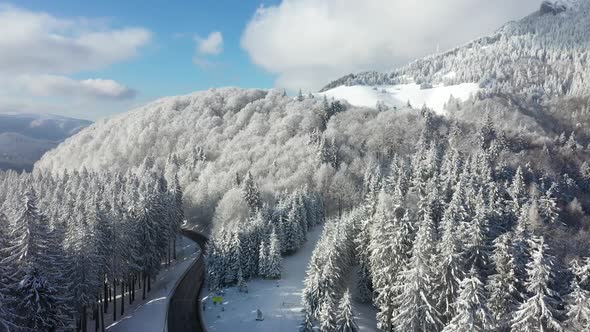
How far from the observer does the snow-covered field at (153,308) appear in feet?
151

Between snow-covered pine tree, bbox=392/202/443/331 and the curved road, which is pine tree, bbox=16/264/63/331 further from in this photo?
snow-covered pine tree, bbox=392/202/443/331

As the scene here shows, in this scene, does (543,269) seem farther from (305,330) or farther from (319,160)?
(319,160)

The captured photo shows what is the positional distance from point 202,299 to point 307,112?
108122mm

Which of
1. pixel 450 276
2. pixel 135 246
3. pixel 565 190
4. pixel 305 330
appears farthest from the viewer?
pixel 565 190

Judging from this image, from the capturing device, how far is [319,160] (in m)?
109

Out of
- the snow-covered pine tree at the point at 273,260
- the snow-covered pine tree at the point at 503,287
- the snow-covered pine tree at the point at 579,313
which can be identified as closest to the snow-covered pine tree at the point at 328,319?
the snow-covered pine tree at the point at 503,287

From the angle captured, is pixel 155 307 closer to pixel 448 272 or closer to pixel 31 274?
pixel 31 274

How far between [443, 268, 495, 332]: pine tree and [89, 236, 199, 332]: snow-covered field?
112 ft

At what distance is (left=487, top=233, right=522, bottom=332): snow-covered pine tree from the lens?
104 feet

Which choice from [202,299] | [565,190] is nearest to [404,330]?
[202,299]

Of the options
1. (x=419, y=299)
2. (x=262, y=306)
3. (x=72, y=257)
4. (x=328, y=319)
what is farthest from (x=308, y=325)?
(x=72, y=257)

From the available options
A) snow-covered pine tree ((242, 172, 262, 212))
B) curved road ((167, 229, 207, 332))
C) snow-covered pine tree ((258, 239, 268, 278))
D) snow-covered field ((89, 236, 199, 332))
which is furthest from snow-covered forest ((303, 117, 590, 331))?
snow-covered pine tree ((242, 172, 262, 212))

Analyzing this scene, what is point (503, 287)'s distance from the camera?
32.3 metres

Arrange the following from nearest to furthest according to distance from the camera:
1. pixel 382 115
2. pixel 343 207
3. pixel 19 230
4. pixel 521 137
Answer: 1. pixel 19 230
2. pixel 343 207
3. pixel 521 137
4. pixel 382 115
